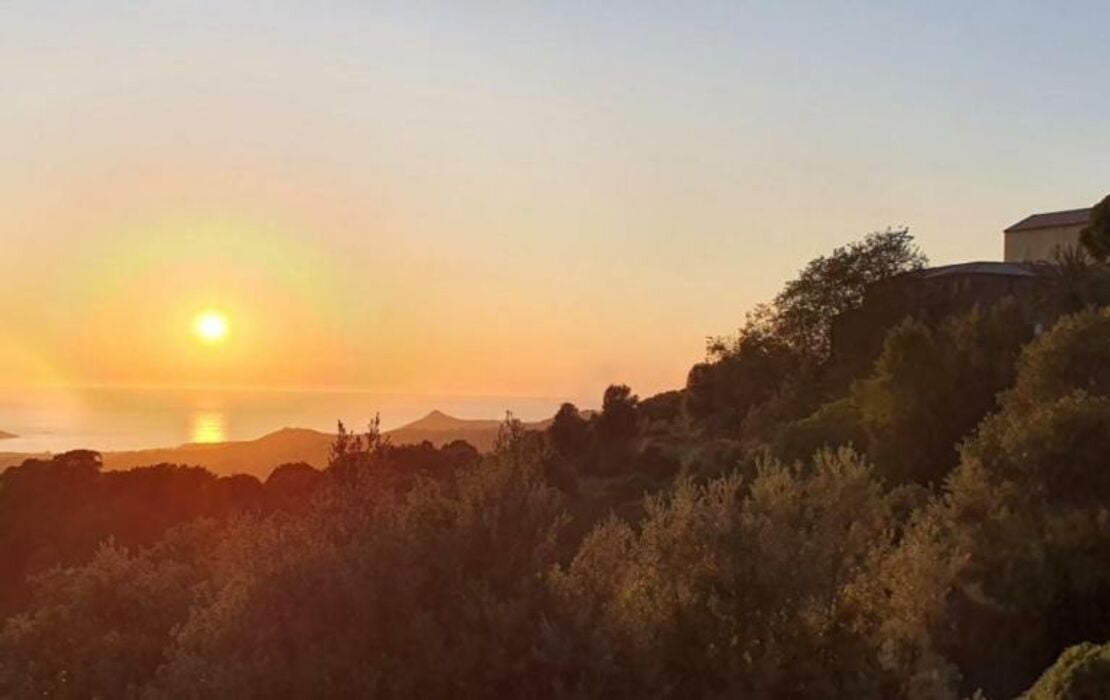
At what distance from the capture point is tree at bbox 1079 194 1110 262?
44.3 m

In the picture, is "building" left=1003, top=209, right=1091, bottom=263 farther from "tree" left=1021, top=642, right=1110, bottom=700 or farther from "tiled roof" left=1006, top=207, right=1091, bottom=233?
"tree" left=1021, top=642, right=1110, bottom=700

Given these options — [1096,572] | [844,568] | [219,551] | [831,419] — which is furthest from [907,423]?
[219,551]

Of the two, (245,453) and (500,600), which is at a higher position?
(245,453)

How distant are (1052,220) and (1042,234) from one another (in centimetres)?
107

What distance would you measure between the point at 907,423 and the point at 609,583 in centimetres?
2566

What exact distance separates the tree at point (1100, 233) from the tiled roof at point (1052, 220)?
20.5 metres

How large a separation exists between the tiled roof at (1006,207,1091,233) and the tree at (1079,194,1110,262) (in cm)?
2049

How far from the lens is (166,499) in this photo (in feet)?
128

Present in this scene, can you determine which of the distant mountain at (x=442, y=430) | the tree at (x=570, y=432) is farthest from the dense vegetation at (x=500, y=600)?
the tree at (x=570, y=432)

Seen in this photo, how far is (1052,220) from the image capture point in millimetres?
69062

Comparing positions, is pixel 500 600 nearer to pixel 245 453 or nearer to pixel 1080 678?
pixel 1080 678

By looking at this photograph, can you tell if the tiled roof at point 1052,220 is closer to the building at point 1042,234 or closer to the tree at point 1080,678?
the building at point 1042,234

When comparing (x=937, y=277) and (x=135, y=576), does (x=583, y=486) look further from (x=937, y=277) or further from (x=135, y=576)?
(x=135, y=576)

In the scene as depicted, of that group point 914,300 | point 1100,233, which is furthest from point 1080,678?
point 914,300
